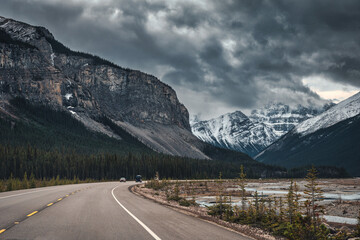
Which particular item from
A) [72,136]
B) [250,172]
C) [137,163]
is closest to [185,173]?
[137,163]

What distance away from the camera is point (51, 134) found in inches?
7347

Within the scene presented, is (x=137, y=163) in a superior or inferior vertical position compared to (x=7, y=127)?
inferior

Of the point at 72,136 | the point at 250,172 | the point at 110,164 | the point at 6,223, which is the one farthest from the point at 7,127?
the point at 6,223

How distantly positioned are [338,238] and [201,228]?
4.59m

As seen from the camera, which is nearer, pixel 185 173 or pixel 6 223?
pixel 6 223

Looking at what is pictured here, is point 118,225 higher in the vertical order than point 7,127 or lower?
lower

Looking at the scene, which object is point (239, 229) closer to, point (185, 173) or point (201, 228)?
point (201, 228)

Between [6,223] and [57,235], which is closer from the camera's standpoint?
[57,235]

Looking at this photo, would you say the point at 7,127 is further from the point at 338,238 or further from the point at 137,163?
the point at 338,238

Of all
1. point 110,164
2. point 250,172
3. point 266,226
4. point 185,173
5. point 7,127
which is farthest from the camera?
point 250,172

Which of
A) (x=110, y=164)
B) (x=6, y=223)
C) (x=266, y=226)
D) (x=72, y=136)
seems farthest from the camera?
(x=72, y=136)

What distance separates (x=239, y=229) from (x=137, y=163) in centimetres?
11535

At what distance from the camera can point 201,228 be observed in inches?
465

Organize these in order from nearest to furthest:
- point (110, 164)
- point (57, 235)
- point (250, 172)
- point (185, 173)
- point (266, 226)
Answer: point (57, 235), point (266, 226), point (110, 164), point (185, 173), point (250, 172)
